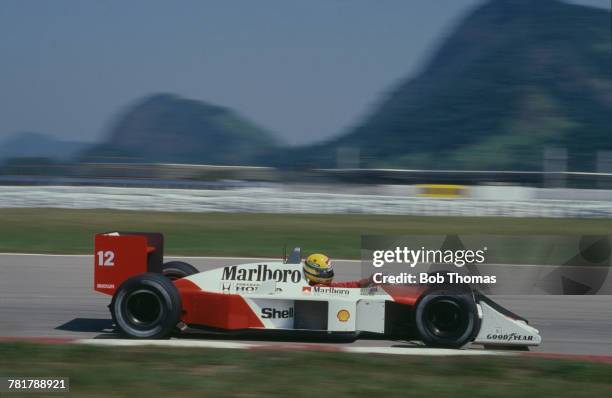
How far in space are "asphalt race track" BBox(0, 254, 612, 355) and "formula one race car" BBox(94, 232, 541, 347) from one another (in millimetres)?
352

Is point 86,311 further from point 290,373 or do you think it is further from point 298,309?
point 290,373

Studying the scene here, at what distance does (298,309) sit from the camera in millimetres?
8117

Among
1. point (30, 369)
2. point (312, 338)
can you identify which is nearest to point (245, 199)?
point (312, 338)

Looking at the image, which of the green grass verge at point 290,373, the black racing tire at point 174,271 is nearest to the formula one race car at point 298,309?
the green grass verge at point 290,373

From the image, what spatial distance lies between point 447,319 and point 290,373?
219 cm

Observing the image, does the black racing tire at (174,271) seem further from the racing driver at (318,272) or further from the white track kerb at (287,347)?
the racing driver at (318,272)

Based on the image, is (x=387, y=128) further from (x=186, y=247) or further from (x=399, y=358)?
(x=399, y=358)

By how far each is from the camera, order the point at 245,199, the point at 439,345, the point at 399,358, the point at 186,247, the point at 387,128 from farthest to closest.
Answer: the point at 387,128 < the point at 245,199 < the point at 186,247 < the point at 439,345 < the point at 399,358

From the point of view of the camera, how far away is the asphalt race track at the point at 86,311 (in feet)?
29.0

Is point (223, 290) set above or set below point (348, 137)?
below

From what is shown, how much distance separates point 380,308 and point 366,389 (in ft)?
6.73

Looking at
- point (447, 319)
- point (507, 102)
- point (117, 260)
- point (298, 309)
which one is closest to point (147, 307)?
point (117, 260)

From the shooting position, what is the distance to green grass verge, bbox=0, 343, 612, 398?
606cm

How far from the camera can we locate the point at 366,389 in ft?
20.1
